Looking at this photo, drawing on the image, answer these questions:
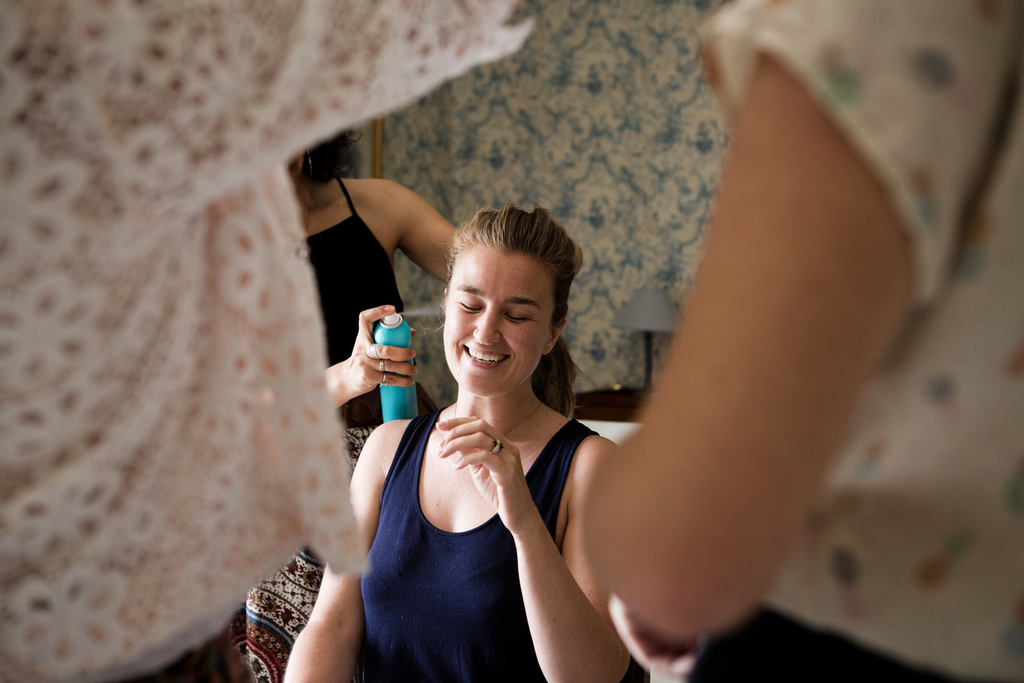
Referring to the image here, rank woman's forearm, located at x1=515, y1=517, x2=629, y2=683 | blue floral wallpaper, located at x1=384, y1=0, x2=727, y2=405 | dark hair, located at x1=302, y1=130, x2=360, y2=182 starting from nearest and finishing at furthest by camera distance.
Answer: woman's forearm, located at x1=515, y1=517, x2=629, y2=683 < dark hair, located at x1=302, y1=130, x2=360, y2=182 < blue floral wallpaper, located at x1=384, y1=0, x2=727, y2=405

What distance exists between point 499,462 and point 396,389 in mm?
444

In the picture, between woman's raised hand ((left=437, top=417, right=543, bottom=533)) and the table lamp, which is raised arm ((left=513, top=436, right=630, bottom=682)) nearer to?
woman's raised hand ((left=437, top=417, right=543, bottom=533))

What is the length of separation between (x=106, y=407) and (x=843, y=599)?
402mm

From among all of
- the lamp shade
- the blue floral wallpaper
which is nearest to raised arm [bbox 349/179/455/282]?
the blue floral wallpaper

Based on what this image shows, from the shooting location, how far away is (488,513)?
1.26 metres

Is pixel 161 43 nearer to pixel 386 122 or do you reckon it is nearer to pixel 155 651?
pixel 155 651

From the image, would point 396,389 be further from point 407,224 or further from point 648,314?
point 648,314

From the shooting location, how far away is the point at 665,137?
12.2 ft

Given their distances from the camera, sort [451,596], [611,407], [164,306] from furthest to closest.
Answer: [611,407], [451,596], [164,306]

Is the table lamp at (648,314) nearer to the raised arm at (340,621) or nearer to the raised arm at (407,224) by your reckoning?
the raised arm at (407,224)

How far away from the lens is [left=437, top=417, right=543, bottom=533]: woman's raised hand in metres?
1.09

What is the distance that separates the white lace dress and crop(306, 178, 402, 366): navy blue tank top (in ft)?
3.53

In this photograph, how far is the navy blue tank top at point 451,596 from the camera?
117cm

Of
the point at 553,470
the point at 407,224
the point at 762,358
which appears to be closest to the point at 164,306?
the point at 762,358
